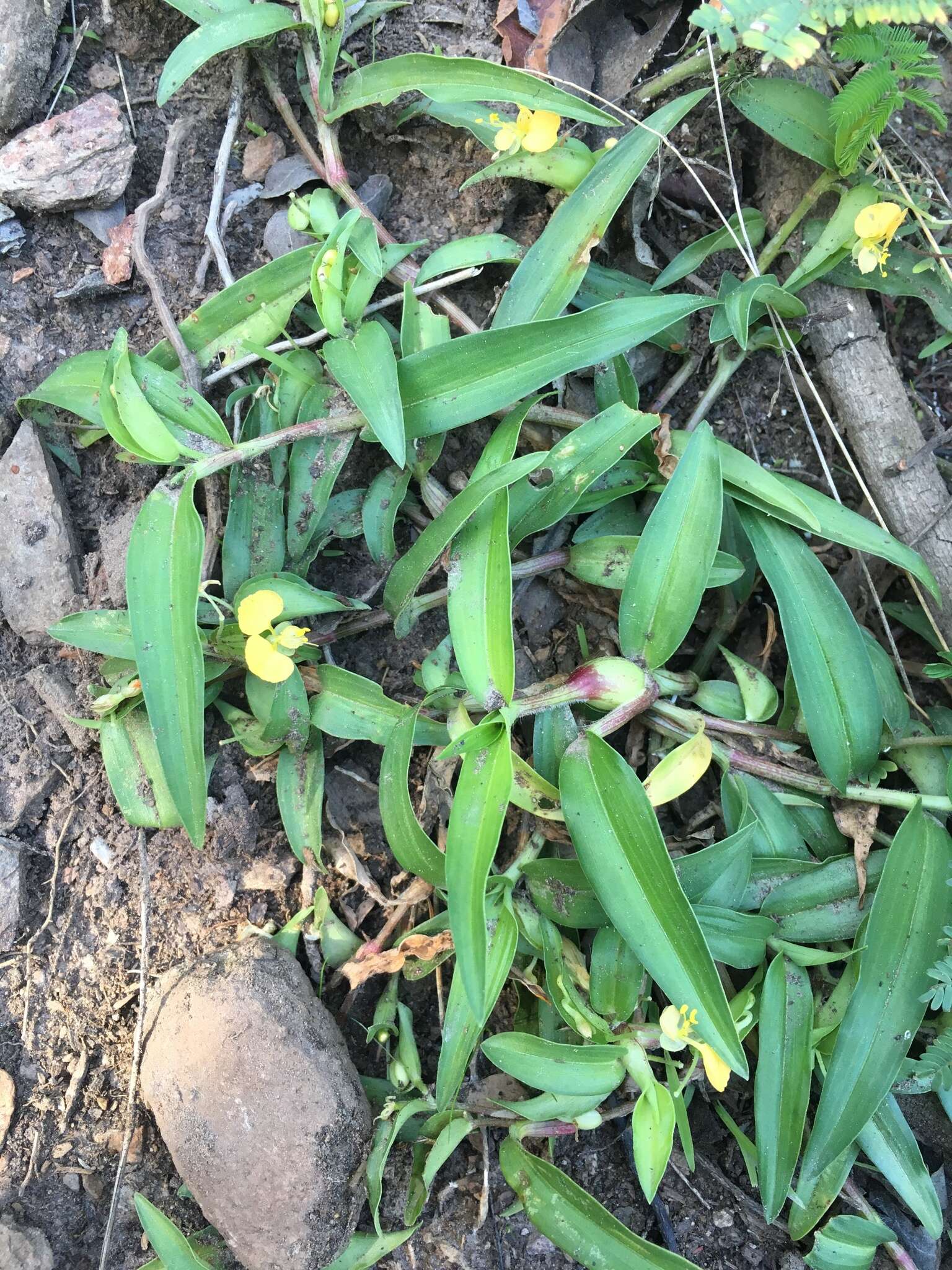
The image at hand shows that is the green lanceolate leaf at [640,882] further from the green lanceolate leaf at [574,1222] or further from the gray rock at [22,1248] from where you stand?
the gray rock at [22,1248]

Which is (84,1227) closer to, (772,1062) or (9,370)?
(772,1062)

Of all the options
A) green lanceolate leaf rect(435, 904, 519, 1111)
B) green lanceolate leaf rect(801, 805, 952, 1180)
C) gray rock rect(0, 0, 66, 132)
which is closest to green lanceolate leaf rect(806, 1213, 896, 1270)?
green lanceolate leaf rect(801, 805, 952, 1180)

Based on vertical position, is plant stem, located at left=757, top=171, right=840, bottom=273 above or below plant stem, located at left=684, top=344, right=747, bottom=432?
above

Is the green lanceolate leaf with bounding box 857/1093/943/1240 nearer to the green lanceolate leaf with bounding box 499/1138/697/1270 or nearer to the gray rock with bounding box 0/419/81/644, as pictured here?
the green lanceolate leaf with bounding box 499/1138/697/1270

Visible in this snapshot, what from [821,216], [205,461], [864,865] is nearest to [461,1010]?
[864,865]

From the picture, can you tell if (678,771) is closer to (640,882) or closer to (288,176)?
(640,882)

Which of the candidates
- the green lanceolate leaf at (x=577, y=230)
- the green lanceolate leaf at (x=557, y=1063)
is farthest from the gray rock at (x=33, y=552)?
the green lanceolate leaf at (x=557, y=1063)
